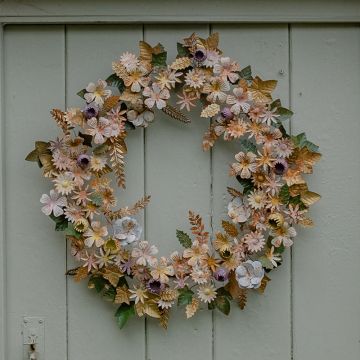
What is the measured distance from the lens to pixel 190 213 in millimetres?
1094

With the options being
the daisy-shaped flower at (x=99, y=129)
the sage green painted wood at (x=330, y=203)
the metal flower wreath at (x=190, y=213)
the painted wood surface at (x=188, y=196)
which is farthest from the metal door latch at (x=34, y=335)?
the sage green painted wood at (x=330, y=203)

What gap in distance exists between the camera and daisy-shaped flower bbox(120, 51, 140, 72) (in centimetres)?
107

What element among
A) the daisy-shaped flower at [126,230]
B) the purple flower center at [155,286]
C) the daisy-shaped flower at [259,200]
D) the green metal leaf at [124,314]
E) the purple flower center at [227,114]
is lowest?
the green metal leaf at [124,314]

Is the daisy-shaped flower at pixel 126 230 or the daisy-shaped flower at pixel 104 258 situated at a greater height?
the daisy-shaped flower at pixel 126 230

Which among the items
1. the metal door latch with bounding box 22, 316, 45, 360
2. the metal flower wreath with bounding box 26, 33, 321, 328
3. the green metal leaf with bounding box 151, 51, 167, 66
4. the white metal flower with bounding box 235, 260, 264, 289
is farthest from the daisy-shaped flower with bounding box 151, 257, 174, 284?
the green metal leaf with bounding box 151, 51, 167, 66

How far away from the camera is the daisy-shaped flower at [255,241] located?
107 centimetres

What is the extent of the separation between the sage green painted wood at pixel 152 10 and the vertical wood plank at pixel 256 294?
0.03 metres

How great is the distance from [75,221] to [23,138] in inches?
7.0

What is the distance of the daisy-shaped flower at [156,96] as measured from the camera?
1073mm

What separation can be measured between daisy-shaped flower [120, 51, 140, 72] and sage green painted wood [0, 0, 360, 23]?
66 millimetres

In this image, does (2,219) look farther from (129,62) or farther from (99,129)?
(129,62)

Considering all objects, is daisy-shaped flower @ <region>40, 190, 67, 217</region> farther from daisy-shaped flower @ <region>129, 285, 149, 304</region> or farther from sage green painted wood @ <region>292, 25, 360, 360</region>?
sage green painted wood @ <region>292, 25, 360, 360</region>

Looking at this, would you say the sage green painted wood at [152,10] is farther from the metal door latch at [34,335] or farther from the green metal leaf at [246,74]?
the metal door latch at [34,335]

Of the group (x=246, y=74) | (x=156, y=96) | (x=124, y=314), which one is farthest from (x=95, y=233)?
(x=246, y=74)
